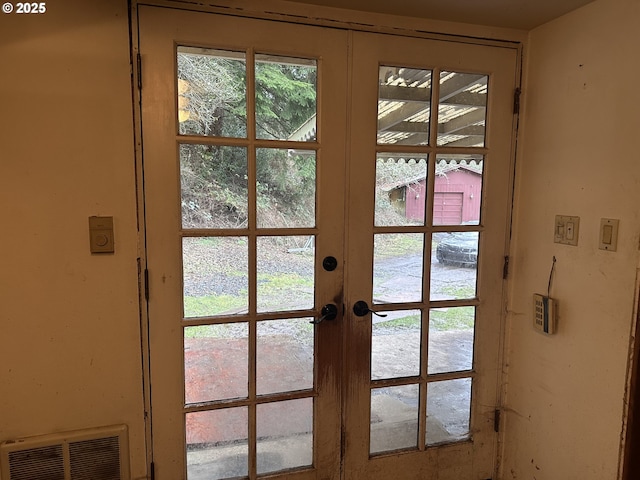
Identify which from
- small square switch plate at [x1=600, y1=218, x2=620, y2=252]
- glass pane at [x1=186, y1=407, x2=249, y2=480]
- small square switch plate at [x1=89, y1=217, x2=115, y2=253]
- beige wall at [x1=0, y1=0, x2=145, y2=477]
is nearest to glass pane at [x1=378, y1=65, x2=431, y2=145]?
small square switch plate at [x1=600, y1=218, x2=620, y2=252]

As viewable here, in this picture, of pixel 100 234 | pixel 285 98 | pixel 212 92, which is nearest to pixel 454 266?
pixel 285 98

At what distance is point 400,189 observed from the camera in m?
1.67

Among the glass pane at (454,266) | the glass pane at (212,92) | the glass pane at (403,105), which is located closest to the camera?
the glass pane at (212,92)

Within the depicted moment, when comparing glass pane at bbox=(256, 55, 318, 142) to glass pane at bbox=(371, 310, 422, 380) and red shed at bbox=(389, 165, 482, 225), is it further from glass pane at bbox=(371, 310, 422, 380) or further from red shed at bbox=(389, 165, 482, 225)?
glass pane at bbox=(371, 310, 422, 380)

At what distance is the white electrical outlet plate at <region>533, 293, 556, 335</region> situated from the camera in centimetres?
161

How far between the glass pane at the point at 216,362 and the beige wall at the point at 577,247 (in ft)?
4.13

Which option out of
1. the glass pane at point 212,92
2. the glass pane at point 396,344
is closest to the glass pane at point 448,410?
the glass pane at point 396,344

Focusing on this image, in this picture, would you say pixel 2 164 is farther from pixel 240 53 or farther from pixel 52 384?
pixel 240 53

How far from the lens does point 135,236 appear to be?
140 cm

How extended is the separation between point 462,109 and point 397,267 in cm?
76

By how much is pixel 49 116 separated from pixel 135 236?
0.47 m

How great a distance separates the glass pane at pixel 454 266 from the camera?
174cm

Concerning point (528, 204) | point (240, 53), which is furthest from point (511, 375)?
point (240, 53)

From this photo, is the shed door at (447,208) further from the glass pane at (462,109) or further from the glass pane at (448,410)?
the glass pane at (448,410)
